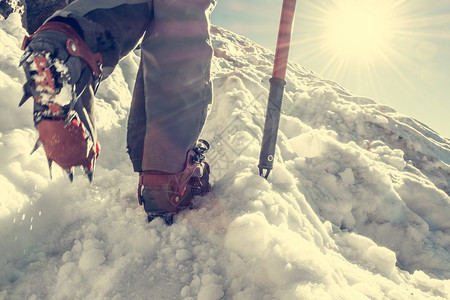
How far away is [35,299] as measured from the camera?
3.62ft

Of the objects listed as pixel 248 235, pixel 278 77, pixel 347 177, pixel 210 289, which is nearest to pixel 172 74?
pixel 278 77

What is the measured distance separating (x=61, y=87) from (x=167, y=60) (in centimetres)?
53

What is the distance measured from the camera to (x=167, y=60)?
1.44m

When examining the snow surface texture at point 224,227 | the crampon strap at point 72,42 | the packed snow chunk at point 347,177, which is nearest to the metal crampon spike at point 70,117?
the crampon strap at point 72,42

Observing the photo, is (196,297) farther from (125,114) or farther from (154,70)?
(125,114)

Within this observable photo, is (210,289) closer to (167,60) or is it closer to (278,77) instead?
(167,60)

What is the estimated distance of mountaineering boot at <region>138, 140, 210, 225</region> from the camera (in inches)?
55.4

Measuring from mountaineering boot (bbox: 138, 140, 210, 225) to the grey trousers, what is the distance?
0.04 meters

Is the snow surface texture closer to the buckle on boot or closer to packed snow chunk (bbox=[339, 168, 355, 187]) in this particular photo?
packed snow chunk (bbox=[339, 168, 355, 187])

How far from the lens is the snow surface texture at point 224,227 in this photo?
1136 millimetres

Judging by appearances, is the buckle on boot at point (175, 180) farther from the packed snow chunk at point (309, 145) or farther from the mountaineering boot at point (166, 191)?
the packed snow chunk at point (309, 145)

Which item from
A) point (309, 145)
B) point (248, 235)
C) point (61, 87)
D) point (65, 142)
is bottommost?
point (309, 145)

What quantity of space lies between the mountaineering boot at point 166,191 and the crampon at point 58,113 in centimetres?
26

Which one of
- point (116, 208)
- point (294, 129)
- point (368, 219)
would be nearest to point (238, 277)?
point (116, 208)
